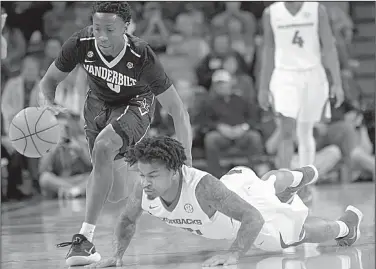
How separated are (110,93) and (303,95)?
2.92 meters

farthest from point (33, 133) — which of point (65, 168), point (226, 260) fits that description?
point (65, 168)

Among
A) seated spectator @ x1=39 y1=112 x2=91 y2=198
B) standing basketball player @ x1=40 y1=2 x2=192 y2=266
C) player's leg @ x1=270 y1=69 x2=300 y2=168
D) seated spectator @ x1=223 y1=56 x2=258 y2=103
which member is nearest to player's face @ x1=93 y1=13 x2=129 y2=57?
standing basketball player @ x1=40 y1=2 x2=192 y2=266

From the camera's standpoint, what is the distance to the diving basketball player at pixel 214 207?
4.04 m

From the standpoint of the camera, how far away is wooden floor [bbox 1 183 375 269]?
171 inches

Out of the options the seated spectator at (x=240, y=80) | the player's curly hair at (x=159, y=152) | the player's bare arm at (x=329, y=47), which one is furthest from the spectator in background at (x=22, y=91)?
the player's curly hair at (x=159, y=152)

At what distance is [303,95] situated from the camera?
7445mm

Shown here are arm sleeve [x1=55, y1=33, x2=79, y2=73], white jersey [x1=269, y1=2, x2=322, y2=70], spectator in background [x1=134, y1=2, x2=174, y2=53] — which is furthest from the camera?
spectator in background [x1=134, y1=2, x2=174, y2=53]

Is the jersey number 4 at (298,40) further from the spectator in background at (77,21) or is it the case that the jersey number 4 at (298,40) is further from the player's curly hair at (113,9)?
the spectator in background at (77,21)

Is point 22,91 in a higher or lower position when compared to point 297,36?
lower

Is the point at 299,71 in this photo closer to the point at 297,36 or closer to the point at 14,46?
the point at 297,36

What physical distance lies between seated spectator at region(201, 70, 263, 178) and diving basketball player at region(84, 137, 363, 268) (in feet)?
16.1

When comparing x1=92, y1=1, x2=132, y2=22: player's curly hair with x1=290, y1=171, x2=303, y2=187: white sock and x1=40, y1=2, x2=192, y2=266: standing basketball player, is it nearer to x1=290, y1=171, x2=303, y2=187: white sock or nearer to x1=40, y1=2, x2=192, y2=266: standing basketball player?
x1=40, y1=2, x2=192, y2=266: standing basketball player

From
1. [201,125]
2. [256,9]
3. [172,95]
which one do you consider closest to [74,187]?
[201,125]

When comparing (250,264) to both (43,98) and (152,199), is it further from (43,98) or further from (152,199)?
(43,98)
